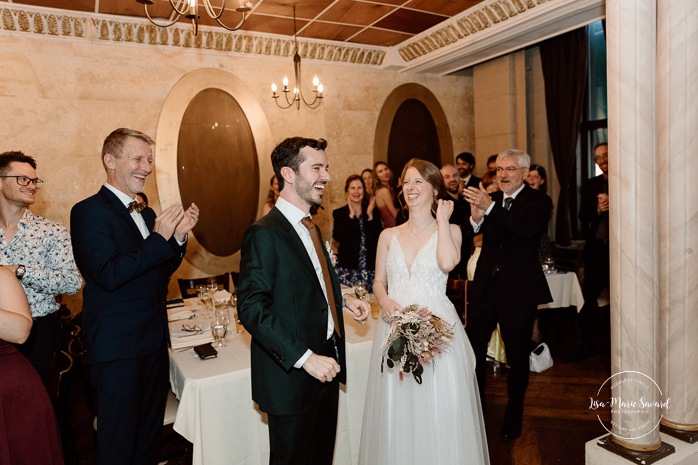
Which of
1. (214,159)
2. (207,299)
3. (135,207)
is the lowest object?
(207,299)

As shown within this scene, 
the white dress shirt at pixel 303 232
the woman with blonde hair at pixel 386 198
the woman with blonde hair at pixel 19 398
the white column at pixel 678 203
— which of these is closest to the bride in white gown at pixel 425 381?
the white dress shirt at pixel 303 232

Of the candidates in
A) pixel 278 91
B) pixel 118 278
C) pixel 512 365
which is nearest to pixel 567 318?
pixel 512 365

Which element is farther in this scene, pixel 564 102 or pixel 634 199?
pixel 564 102

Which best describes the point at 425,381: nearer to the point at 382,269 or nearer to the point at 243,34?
the point at 382,269

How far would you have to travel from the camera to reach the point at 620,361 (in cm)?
227

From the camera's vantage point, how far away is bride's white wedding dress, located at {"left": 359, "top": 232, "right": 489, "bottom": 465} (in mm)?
2428

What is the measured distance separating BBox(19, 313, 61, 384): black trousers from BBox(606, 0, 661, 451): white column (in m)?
3.06

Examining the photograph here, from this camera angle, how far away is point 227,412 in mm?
2359

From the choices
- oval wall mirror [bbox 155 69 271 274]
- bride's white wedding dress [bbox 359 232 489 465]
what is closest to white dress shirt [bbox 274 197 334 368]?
bride's white wedding dress [bbox 359 232 489 465]

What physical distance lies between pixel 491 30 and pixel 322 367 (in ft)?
17.5

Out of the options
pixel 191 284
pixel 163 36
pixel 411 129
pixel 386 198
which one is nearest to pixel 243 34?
pixel 163 36

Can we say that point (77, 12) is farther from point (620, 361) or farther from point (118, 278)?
point (620, 361)

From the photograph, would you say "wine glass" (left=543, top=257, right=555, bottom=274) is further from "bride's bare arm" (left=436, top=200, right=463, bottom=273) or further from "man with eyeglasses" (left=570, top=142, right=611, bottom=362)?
"bride's bare arm" (left=436, top=200, right=463, bottom=273)

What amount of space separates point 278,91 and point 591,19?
12.6 feet
